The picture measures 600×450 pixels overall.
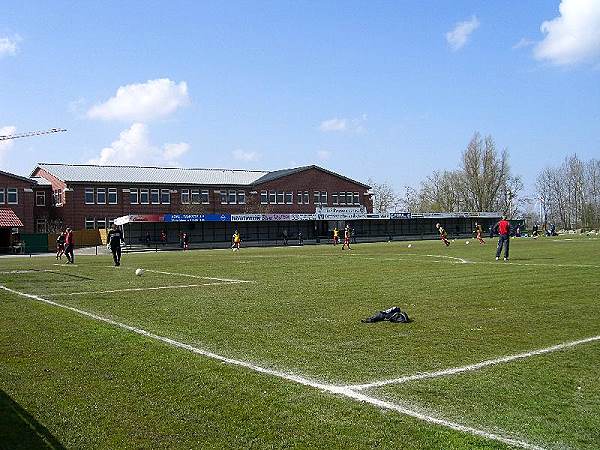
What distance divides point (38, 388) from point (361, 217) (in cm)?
7867

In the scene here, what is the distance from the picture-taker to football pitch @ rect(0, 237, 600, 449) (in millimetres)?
5457

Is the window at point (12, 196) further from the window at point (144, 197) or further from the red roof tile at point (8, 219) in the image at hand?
the window at point (144, 197)

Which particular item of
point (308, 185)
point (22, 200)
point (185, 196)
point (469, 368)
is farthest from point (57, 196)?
point (469, 368)

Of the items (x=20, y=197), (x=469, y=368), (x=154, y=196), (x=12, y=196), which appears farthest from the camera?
(x=154, y=196)

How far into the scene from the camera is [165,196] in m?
89.1

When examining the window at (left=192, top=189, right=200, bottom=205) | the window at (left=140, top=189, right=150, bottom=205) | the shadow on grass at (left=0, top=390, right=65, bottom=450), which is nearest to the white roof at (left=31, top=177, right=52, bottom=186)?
the window at (left=140, top=189, right=150, bottom=205)

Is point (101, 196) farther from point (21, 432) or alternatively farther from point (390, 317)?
point (21, 432)

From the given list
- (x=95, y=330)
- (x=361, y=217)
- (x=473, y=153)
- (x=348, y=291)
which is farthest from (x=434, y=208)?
(x=95, y=330)

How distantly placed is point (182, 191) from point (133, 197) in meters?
7.25

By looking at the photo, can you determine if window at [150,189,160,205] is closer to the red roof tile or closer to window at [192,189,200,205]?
window at [192,189,200,205]

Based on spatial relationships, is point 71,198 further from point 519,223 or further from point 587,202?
point 587,202

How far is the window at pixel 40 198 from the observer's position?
275ft

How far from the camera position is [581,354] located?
329 inches

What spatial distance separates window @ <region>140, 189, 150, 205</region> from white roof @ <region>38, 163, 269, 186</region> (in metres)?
1.39
